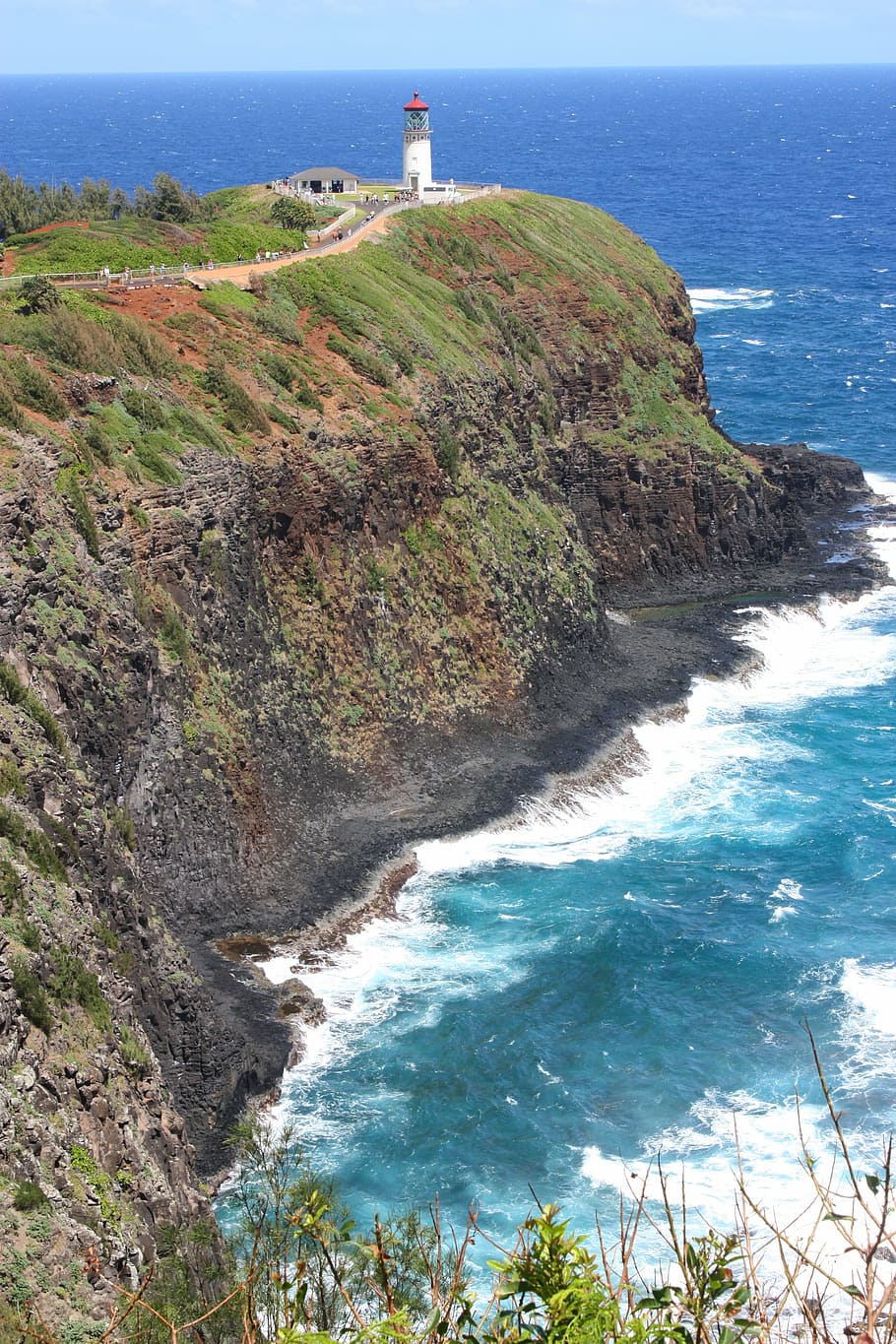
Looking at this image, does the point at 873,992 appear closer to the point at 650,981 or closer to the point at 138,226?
the point at 650,981

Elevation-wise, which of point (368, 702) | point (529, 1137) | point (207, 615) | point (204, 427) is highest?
point (204, 427)

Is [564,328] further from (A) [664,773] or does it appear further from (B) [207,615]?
(B) [207,615]

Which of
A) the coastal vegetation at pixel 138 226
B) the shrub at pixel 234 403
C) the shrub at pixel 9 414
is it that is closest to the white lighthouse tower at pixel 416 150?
the coastal vegetation at pixel 138 226

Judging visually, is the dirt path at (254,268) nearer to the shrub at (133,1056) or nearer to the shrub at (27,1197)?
the shrub at (133,1056)

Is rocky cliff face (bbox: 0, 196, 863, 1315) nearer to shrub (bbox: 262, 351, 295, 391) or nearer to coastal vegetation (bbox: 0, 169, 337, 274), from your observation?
shrub (bbox: 262, 351, 295, 391)

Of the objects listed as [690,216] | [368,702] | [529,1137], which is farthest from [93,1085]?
[690,216]

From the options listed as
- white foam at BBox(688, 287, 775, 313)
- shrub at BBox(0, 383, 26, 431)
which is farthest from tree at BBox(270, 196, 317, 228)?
white foam at BBox(688, 287, 775, 313)
